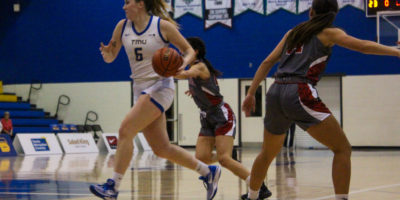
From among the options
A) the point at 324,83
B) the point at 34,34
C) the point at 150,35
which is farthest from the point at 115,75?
the point at 150,35

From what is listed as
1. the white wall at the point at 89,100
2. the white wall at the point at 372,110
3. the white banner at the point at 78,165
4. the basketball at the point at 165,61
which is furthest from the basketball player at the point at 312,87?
the white wall at the point at 89,100

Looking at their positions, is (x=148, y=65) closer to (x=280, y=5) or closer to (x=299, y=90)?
(x=299, y=90)

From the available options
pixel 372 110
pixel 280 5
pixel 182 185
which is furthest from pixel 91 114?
pixel 182 185

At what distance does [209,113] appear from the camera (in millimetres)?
7059

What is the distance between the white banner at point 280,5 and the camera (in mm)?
23391

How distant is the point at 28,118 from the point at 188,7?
748 cm

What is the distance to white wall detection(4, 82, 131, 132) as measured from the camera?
83.8ft

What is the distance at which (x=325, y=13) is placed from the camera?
4953 mm

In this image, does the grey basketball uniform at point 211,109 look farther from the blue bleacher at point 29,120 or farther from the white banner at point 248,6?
the white banner at point 248,6

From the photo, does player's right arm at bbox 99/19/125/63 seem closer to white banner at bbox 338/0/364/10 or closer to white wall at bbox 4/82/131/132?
white banner at bbox 338/0/364/10

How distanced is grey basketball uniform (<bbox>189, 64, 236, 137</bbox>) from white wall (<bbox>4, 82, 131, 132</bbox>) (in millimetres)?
18511

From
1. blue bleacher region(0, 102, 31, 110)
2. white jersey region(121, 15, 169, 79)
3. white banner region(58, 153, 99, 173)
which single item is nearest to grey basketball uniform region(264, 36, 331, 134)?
white jersey region(121, 15, 169, 79)

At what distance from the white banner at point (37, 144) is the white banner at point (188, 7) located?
23.3 feet

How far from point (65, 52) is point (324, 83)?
34.8 ft
